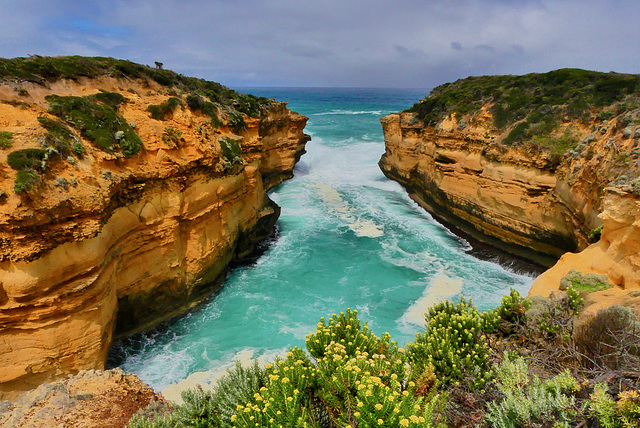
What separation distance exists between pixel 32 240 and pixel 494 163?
22.4 m

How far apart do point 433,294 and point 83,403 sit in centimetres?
1397

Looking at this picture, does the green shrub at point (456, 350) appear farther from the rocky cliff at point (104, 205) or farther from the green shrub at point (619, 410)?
the rocky cliff at point (104, 205)

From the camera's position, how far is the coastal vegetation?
4980 mm

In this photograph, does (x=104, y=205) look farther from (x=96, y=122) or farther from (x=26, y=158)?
(x=96, y=122)

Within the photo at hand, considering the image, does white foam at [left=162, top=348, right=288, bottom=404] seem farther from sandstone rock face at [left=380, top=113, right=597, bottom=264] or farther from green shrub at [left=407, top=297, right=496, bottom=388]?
sandstone rock face at [left=380, top=113, right=597, bottom=264]

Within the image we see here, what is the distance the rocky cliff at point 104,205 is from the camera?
30.2 ft

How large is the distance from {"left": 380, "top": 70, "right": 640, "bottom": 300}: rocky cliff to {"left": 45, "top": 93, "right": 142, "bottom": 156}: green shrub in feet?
50.2

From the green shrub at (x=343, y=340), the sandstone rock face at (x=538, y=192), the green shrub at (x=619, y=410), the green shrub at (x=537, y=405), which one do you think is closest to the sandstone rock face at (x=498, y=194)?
the sandstone rock face at (x=538, y=192)

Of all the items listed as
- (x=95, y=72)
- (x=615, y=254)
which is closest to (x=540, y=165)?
(x=615, y=254)

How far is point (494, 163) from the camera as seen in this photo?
2117 cm

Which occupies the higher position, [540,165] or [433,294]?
[540,165]

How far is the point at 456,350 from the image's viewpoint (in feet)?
24.9

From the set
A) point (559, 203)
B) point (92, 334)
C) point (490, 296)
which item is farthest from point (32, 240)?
point (559, 203)

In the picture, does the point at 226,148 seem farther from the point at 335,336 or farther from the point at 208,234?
the point at 335,336
